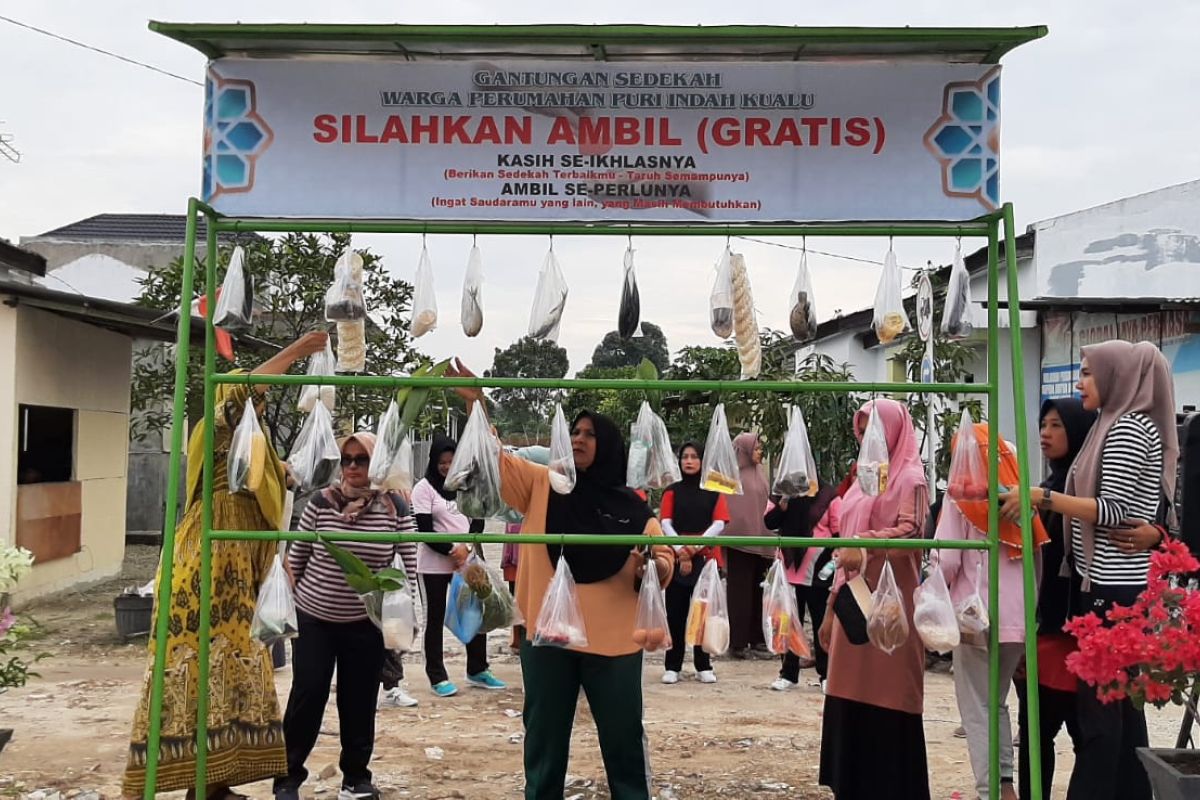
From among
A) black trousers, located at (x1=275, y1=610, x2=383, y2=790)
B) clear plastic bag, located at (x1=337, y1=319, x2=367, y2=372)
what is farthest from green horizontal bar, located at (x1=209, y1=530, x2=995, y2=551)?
black trousers, located at (x1=275, y1=610, x2=383, y2=790)

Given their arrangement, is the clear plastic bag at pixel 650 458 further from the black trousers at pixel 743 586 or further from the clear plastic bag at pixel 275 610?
the black trousers at pixel 743 586

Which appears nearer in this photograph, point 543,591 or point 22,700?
point 543,591

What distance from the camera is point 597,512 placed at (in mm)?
4098

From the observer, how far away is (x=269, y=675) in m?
4.38

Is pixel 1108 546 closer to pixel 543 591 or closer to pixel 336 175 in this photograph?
pixel 543 591

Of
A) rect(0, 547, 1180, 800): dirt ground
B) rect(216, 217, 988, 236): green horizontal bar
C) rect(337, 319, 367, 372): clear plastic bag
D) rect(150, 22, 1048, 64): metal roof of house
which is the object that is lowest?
rect(0, 547, 1180, 800): dirt ground

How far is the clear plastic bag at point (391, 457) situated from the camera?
12.4 feet

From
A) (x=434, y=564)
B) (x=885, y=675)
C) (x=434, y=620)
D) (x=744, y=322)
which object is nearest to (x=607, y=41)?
(x=744, y=322)

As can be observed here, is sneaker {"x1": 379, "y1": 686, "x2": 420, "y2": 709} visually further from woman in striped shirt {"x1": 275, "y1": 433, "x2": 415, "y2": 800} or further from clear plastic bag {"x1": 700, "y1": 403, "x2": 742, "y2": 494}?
clear plastic bag {"x1": 700, "y1": 403, "x2": 742, "y2": 494}

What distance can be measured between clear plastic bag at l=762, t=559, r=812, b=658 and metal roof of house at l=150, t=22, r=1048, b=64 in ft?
5.77

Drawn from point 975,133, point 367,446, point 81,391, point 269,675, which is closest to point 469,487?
point 367,446

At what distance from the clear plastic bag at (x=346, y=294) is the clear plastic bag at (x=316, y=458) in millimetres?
364

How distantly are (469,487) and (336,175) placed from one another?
1131 mm

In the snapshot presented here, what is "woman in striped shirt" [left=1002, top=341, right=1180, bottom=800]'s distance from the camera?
148 inches
